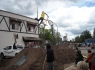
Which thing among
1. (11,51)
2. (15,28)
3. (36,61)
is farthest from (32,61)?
(15,28)

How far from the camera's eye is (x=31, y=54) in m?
14.8

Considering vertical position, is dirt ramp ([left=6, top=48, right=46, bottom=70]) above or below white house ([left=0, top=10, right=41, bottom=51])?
below

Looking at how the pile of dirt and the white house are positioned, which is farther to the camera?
the white house

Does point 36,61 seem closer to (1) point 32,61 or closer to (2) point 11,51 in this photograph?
(1) point 32,61

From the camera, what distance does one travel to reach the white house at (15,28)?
88.8 ft

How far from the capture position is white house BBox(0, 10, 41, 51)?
2706cm

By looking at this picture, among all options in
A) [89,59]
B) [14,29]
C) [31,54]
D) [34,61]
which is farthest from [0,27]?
[89,59]

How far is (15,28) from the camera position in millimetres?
29875

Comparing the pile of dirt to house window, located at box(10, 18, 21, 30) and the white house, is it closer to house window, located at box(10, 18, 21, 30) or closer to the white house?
the white house

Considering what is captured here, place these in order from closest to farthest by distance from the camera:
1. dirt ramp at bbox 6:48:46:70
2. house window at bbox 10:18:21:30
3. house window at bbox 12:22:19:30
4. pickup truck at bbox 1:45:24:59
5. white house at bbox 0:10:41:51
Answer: dirt ramp at bbox 6:48:46:70 → pickup truck at bbox 1:45:24:59 → white house at bbox 0:10:41:51 → house window at bbox 10:18:21:30 → house window at bbox 12:22:19:30

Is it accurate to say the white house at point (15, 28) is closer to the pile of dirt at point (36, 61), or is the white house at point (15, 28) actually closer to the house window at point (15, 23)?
the house window at point (15, 23)

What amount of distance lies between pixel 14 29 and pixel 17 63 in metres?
16.2

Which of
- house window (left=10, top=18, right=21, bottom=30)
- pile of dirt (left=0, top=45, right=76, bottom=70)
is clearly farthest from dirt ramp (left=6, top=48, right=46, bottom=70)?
house window (left=10, top=18, right=21, bottom=30)

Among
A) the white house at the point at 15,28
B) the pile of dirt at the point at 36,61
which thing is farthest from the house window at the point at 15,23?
the pile of dirt at the point at 36,61
